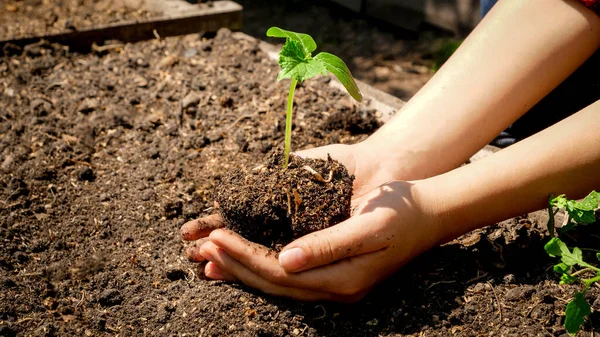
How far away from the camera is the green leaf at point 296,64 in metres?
1.55

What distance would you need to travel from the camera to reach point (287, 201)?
1.76 meters

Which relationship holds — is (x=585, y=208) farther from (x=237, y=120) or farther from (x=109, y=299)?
(x=237, y=120)

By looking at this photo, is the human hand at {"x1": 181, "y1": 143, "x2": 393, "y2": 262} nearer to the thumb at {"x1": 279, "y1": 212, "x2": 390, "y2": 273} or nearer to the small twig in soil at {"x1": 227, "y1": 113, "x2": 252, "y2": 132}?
the thumb at {"x1": 279, "y1": 212, "x2": 390, "y2": 273}

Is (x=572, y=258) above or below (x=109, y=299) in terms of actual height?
above

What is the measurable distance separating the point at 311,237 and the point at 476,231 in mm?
701

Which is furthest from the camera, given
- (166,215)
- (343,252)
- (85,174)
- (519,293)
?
(85,174)

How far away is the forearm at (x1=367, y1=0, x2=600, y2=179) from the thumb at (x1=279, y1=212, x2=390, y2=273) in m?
0.46

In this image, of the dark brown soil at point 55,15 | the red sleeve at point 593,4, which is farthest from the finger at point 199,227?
the dark brown soil at point 55,15

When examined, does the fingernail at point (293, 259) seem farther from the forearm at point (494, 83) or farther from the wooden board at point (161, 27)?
the wooden board at point (161, 27)

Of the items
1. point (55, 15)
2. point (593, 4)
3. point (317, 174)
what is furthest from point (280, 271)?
point (55, 15)

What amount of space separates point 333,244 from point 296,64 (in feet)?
1.71

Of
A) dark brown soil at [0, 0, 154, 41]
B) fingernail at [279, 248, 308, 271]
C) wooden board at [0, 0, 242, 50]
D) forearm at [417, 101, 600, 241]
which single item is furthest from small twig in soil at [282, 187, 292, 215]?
dark brown soil at [0, 0, 154, 41]

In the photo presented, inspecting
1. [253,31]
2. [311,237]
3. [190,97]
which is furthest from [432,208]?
[253,31]

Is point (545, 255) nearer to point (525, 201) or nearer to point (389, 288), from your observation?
point (525, 201)
